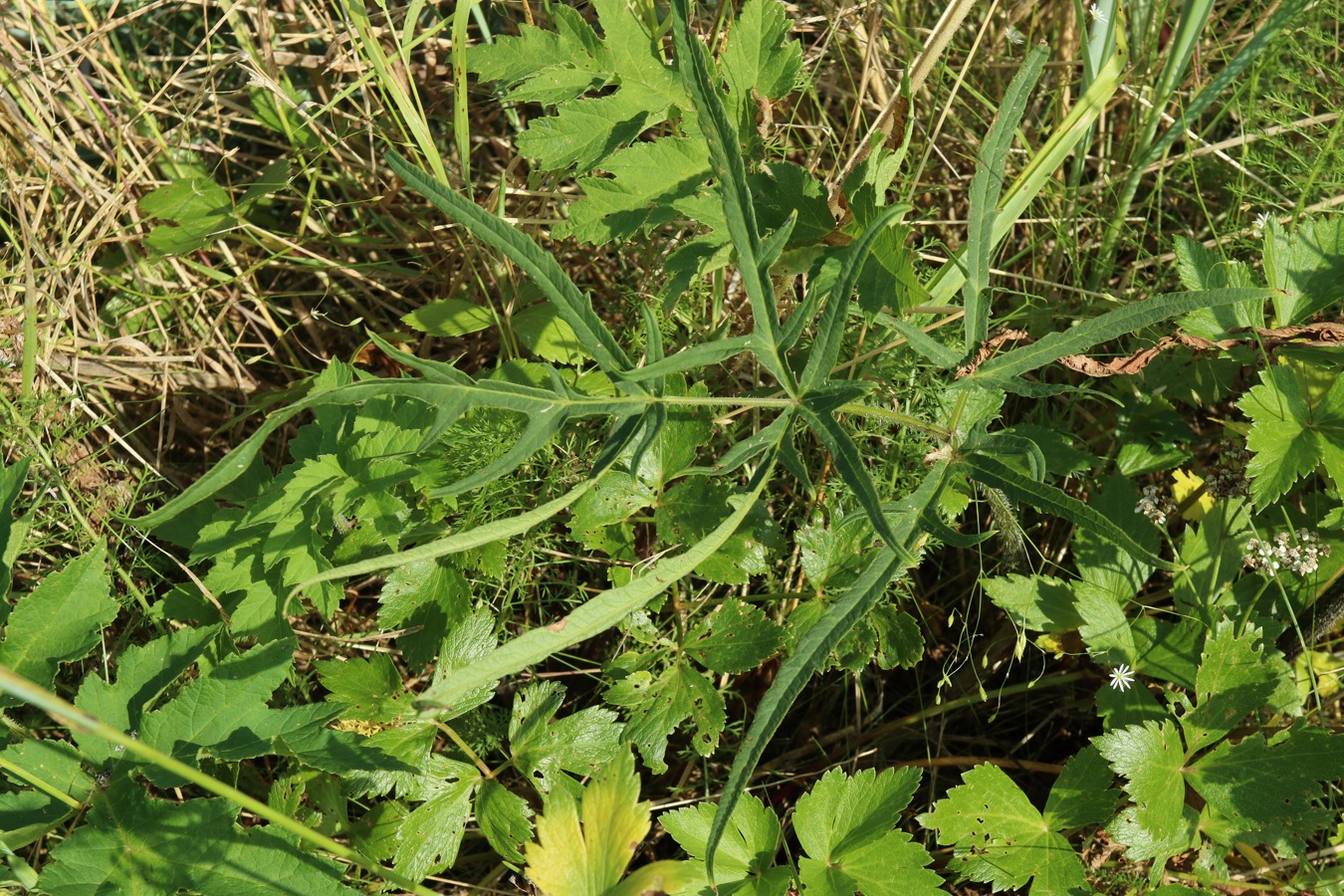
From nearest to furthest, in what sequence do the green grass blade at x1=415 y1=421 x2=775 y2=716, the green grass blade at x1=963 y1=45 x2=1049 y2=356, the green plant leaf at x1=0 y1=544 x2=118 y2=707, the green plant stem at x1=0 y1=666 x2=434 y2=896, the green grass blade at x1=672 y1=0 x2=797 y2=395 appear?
1. the green plant stem at x1=0 y1=666 x2=434 y2=896
2. the green grass blade at x1=415 y1=421 x2=775 y2=716
3. the green grass blade at x1=672 y1=0 x2=797 y2=395
4. the green grass blade at x1=963 y1=45 x2=1049 y2=356
5. the green plant leaf at x1=0 y1=544 x2=118 y2=707

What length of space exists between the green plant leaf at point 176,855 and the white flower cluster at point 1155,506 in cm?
176

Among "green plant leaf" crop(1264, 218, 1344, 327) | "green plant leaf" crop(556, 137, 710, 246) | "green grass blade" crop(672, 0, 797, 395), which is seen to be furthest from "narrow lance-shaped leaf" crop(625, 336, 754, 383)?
"green plant leaf" crop(1264, 218, 1344, 327)

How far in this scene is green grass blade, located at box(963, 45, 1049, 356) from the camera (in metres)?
1.52

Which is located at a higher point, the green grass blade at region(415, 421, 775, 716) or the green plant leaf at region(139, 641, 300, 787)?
the green grass blade at region(415, 421, 775, 716)

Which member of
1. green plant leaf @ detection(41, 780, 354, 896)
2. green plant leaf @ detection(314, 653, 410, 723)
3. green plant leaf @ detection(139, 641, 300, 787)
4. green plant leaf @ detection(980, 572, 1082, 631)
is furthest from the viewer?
green plant leaf @ detection(980, 572, 1082, 631)

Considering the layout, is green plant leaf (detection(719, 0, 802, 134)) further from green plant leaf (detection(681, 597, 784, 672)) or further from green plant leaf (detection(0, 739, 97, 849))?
green plant leaf (detection(0, 739, 97, 849))

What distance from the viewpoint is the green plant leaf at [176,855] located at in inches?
64.2

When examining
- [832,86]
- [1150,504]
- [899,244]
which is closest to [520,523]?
[899,244]

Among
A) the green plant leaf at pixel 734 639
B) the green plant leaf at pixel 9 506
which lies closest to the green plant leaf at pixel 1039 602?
the green plant leaf at pixel 734 639

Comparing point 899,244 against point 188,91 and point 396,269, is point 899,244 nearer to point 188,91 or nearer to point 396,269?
point 396,269

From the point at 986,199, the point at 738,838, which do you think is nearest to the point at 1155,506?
the point at 986,199

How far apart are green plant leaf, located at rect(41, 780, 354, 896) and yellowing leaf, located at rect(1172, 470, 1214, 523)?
186 centimetres

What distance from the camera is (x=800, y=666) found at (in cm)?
125

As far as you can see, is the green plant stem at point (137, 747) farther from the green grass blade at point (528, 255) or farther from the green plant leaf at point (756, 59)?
the green plant leaf at point (756, 59)
